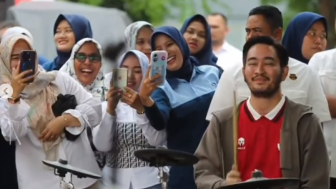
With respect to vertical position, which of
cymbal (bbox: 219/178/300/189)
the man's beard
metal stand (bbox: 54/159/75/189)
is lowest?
metal stand (bbox: 54/159/75/189)

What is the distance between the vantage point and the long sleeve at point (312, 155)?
278 inches

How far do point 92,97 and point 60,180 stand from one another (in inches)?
26.2

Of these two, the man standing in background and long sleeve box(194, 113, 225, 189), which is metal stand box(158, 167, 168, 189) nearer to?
long sleeve box(194, 113, 225, 189)

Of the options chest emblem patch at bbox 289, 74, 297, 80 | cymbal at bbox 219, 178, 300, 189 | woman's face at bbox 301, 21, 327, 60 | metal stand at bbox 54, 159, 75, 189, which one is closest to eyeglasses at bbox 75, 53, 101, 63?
metal stand at bbox 54, 159, 75, 189

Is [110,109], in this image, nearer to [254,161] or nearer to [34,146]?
[34,146]

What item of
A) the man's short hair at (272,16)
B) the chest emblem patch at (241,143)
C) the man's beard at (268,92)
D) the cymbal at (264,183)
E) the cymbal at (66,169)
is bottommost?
the cymbal at (66,169)

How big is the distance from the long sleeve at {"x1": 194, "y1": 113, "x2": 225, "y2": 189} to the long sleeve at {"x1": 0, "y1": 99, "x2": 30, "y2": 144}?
144 centimetres

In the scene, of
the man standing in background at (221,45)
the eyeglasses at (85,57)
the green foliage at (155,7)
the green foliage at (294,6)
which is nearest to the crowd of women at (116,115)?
the eyeglasses at (85,57)

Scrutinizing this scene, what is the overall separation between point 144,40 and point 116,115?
1.15 meters

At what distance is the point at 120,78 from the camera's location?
805cm

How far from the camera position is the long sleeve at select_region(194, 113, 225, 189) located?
7160 millimetres

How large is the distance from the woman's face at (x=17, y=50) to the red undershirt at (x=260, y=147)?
199 cm

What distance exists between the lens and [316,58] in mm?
8289

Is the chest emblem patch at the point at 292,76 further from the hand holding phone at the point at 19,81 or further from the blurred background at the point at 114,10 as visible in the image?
the blurred background at the point at 114,10
